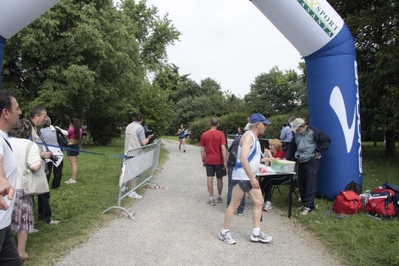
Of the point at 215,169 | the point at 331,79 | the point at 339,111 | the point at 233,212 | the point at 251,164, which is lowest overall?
the point at 233,212

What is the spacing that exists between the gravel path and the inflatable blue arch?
1.28m

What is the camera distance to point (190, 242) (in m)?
4.88

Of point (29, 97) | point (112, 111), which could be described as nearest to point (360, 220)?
point (29, 97)

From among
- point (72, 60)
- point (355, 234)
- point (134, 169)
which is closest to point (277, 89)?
point (72, 60)

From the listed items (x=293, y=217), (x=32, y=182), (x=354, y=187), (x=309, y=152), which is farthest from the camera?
(x=354, y=187)

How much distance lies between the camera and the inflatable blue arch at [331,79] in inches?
257

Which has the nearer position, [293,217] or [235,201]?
[235,201]

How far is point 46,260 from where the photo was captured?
409cm

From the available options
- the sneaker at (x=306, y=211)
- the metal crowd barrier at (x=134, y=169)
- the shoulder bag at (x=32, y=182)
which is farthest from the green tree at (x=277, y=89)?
the shoulder bag at (x=32, y=182)

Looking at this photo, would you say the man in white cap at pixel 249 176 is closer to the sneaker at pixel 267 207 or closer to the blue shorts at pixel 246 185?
the blue shorts at pixel 246 185

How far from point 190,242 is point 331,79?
14.2ft

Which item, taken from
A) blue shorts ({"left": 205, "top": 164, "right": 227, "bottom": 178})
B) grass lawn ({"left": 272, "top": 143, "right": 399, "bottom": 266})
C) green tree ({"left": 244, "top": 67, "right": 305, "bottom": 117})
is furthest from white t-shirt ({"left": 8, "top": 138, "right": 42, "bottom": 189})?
green tree ({"left": 244, "top": 67, "right": 305, "bottom": 117})

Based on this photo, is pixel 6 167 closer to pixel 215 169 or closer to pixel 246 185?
pixel 246 185

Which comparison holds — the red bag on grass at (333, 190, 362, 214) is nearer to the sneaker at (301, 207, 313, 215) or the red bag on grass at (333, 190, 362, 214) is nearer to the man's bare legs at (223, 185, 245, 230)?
the sneaker at (301, 207, 313, 215)
